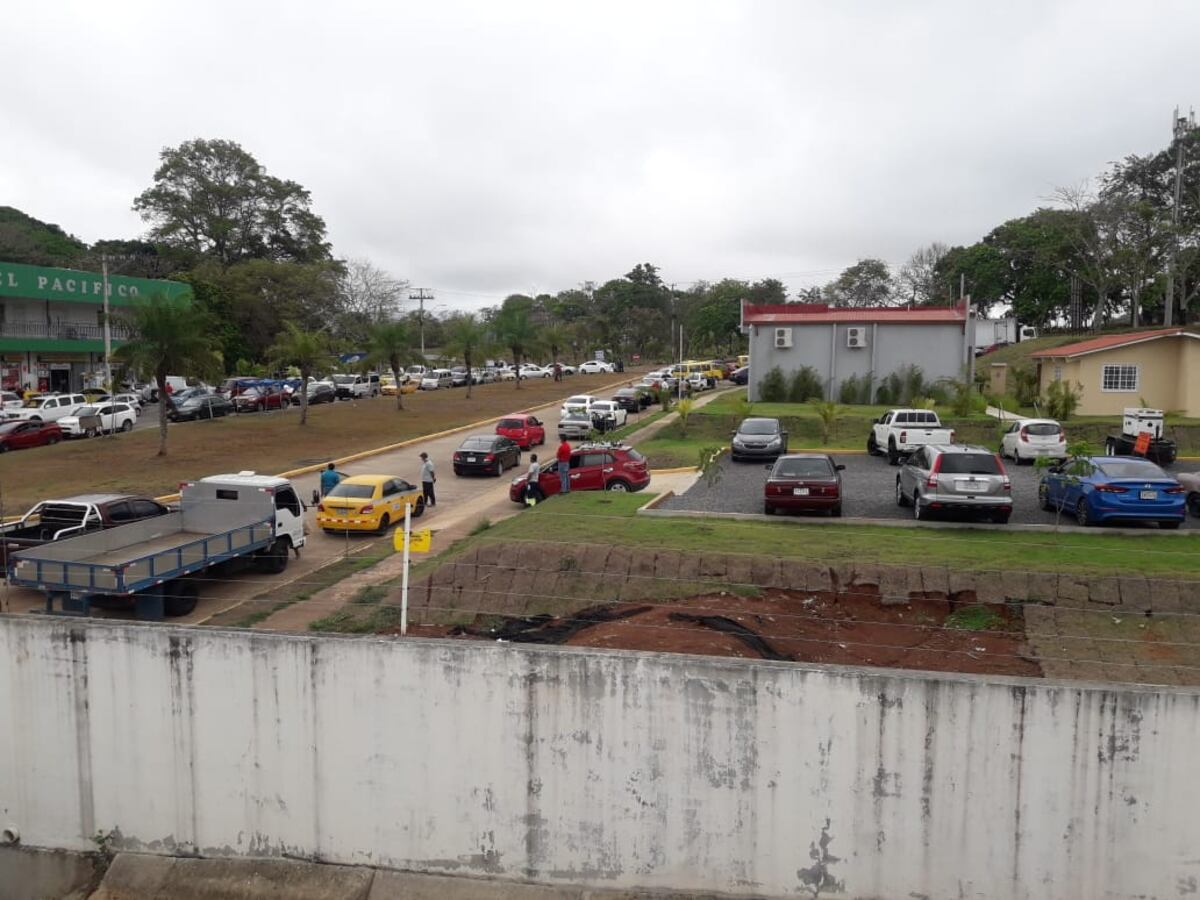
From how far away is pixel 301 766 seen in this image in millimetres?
8039

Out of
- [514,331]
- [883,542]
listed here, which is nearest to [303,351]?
[514,331]

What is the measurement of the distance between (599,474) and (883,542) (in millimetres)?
9206

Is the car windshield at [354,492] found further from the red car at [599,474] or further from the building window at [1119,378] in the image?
the building window at [1119,378]

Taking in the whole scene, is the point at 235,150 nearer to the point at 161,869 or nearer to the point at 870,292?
the point at 870,292

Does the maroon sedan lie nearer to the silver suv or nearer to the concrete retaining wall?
the silver suv

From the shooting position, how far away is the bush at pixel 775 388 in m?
41.4

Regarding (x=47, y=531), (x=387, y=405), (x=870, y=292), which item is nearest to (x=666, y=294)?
(x=870, y=292)

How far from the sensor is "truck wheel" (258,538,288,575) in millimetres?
17070

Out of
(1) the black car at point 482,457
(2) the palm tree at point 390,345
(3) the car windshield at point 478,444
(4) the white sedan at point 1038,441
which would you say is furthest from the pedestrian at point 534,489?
(2) the palm tree at point 390,345

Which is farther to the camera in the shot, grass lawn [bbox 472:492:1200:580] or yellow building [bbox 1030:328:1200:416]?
yellow building [bbox 1030:328:1200:416]

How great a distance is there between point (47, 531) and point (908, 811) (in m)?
14.8

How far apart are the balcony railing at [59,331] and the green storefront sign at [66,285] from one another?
1.71 meters

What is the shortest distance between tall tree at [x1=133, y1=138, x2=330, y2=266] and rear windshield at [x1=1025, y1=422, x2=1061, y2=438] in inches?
2804

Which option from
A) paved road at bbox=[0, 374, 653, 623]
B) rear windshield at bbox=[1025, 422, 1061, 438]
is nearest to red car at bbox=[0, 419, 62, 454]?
paved road at bbox=[0, 374, 653, 623]
